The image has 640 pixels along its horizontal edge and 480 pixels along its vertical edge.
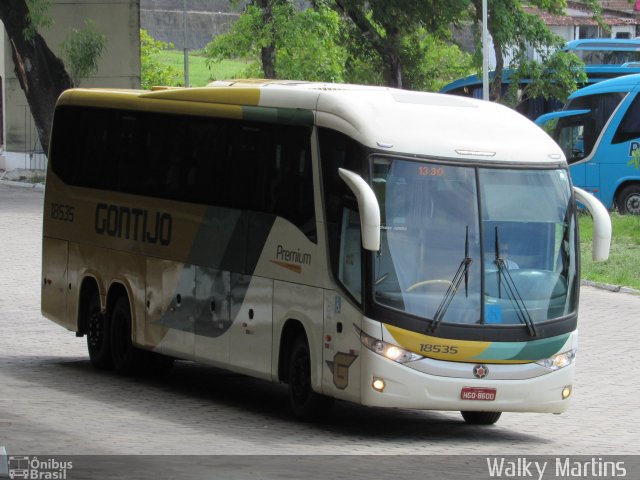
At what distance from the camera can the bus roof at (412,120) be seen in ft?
43.5

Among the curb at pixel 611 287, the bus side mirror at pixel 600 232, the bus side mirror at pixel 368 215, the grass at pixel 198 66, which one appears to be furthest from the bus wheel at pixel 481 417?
the grass at pixel 198 66

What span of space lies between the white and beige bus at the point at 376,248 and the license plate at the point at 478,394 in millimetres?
21

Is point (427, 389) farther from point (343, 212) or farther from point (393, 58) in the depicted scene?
point (393, 58)

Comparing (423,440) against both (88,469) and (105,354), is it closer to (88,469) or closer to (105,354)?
(88,469)

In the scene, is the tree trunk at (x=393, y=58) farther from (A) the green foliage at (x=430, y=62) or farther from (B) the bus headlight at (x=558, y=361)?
(B) the bus headlight at (x=558, y=361)

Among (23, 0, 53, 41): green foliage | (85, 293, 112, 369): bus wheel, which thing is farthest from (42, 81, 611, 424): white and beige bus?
(23, 0, 53, 41): green foliage

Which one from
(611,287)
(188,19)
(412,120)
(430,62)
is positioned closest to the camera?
(412,120)

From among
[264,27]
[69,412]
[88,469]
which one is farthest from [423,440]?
[264,27]

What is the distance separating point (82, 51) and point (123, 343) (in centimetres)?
2853

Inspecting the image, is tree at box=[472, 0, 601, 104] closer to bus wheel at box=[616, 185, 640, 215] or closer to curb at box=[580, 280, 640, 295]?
bus wheel at box=[616, 185, 640, 215]

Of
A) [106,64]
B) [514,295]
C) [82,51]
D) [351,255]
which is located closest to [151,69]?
[106,64]

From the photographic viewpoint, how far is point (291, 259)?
14039mm

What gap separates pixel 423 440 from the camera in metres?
Answer: 13.3

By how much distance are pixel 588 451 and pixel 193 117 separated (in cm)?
567
